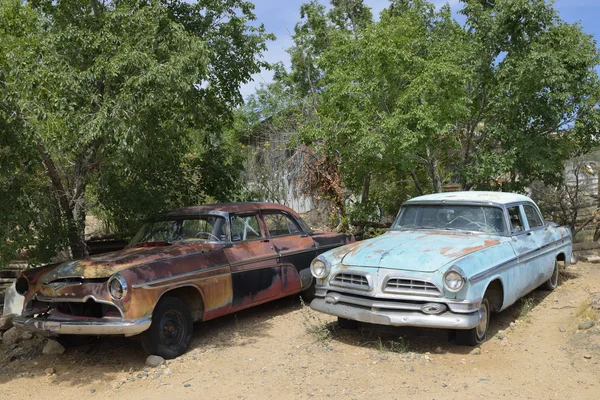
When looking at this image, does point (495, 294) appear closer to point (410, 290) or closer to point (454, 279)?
→ point (454, 279)

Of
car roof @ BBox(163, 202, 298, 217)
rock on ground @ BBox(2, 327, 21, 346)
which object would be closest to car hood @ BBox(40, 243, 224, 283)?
car roof @ BBox(163, 202, 298, 217)

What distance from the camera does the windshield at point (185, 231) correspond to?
6.66 m

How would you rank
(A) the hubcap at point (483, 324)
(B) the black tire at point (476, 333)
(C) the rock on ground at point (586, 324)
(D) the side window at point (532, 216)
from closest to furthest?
(B) the black tire at point (476, 333)
(A) the hubcap at point (483, 324)
(C) the rock on ground at point (586, 324)
(D) the side window at point (532, 216)

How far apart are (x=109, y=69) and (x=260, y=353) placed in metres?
3.92

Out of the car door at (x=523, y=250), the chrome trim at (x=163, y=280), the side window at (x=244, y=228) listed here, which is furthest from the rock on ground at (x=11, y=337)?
the car door at (x=523, y=250)

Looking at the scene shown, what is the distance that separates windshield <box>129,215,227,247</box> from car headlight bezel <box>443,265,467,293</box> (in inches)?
111

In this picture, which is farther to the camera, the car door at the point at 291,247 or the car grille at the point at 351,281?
the car door at the point at 291,247

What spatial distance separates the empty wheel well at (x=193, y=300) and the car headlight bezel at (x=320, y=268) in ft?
4.36

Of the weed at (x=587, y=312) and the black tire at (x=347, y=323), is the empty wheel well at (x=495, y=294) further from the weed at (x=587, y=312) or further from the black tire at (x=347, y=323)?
the black tire at (x=347, y=323)

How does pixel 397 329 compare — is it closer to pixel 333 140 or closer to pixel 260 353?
pixel 260 353

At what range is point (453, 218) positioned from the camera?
22.2 feet

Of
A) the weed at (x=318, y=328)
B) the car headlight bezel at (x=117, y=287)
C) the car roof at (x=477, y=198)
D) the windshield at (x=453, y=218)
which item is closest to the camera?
the car headlight bezel at (x=117, y=287)

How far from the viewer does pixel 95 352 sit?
608 cm

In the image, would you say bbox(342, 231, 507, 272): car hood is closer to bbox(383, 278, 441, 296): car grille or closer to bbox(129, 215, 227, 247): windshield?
bbox(383, 278, 441, 296): car grille
